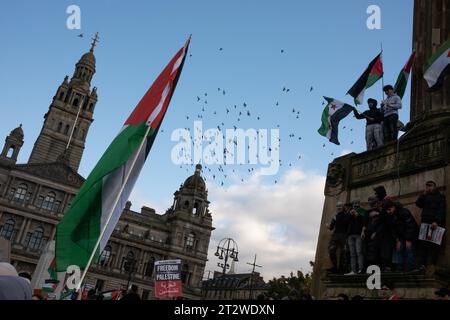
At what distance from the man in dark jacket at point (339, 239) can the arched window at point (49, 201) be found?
57020mm

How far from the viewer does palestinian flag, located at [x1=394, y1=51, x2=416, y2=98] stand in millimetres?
9445

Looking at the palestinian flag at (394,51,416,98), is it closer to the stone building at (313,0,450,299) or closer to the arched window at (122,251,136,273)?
the stone building at (313,0,450,299)

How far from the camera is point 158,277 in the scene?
11.2m

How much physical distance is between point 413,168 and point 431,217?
1.30 metres

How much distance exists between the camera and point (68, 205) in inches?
2372

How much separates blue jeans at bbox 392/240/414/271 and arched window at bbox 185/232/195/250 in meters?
62.6

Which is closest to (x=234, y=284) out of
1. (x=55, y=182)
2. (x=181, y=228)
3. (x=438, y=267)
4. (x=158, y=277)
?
(x=181, y=228)

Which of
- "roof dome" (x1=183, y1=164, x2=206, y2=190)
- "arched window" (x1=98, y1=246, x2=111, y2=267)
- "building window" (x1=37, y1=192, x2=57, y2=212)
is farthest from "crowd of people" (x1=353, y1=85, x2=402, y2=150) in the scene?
"roof dome" (x1=183, y1=164, x2=206, y2=190)

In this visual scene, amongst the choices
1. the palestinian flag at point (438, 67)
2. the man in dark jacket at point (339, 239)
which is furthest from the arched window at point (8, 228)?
the palestinian flag at point (438, 67)

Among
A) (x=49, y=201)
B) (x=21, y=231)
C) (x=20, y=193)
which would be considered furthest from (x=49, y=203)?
(x=21, y=231)

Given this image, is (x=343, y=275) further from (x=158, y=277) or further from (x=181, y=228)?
(x=181, y=228)

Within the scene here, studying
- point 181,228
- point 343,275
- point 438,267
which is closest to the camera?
point 438,267

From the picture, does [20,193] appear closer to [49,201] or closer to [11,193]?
[11,193]
